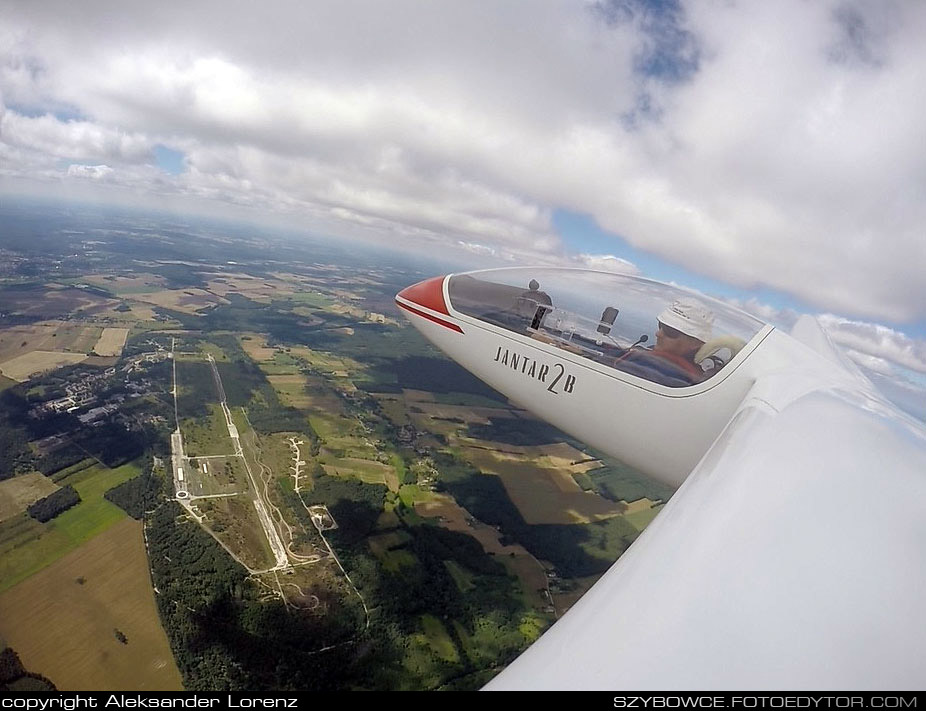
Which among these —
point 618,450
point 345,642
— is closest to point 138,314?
point 345,642

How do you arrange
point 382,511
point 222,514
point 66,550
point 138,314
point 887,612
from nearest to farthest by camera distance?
point 887,612 < point 66,550 < point 222,514 < point 382,511 < point 138,314

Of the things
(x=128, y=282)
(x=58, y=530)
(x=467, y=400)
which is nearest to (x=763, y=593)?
(x=58, y=530)

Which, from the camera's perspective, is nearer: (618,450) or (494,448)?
(618,450)

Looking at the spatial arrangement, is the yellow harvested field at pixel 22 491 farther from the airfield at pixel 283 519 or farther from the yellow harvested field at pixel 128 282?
the yellow harvested field at pixel 128 282

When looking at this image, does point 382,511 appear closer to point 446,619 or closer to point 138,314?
point 446,619

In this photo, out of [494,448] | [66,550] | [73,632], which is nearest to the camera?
[73,632]

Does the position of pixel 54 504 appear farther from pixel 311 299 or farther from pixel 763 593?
pixel 311 299
